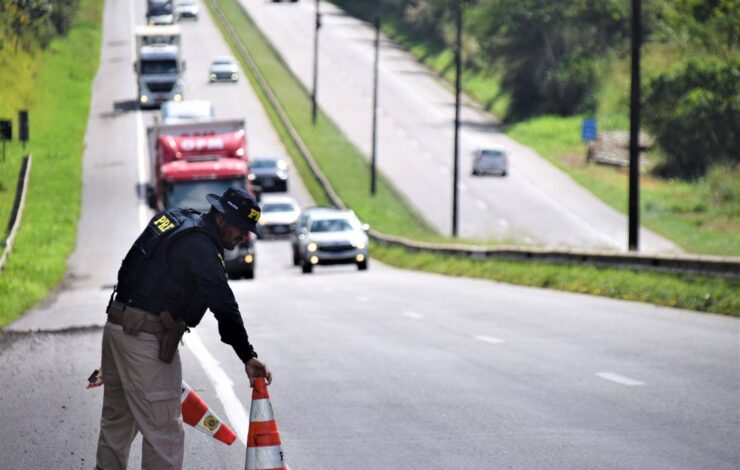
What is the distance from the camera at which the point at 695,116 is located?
80.8 metres

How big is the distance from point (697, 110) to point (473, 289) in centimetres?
5091

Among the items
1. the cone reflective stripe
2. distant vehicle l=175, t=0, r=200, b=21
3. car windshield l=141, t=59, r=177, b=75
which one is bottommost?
car windshield l=141, t=59, r=177, b=75

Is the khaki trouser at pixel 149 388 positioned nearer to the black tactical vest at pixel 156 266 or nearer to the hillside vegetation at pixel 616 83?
the black tactical vest at pixel 156 266

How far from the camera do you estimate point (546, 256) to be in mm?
35156

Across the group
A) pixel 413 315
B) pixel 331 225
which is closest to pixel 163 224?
pixel 413 315

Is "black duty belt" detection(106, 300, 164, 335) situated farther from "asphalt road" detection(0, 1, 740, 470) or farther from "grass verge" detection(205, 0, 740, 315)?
"grass verge" detection(205, 0, 740, 315)

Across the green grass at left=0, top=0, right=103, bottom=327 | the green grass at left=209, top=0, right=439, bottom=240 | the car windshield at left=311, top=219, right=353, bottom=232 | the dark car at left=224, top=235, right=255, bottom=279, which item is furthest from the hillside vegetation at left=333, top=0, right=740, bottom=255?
the green grass at left=0, top=0, right=103, bottom=327

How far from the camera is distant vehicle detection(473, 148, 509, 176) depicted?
8169cm

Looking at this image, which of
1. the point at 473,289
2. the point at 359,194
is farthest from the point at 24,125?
the point at 359,194

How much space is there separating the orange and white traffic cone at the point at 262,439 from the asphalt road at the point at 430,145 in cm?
3315

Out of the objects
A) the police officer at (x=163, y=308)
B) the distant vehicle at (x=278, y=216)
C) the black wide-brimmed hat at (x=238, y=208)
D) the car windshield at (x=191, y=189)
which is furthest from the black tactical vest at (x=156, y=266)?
the distant vehicle at (x=278, y=216)

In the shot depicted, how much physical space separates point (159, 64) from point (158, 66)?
0.16 m

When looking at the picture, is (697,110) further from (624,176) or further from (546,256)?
(546,256)

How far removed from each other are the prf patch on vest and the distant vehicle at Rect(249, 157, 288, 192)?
202 ft
